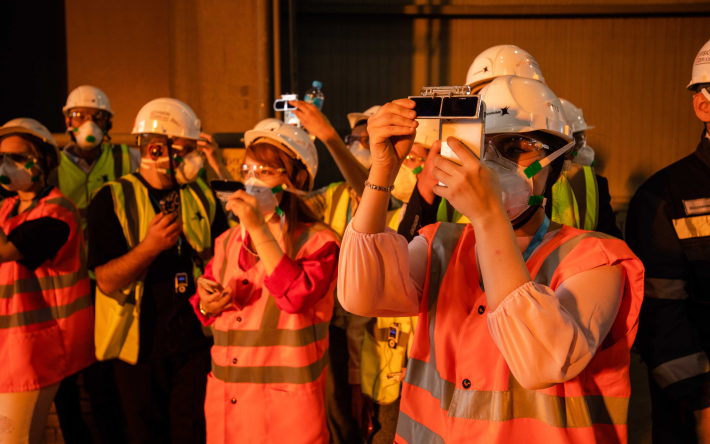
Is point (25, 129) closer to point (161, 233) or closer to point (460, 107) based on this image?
point (161, 233)

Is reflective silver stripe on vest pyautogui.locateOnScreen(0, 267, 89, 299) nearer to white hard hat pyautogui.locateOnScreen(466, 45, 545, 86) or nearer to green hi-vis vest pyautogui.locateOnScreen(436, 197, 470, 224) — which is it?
green hi-vis vest pyautogui.locateOnScreen(436, 197, 470, 224)

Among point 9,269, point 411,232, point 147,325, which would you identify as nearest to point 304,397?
point 411,232

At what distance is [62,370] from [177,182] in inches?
55.1

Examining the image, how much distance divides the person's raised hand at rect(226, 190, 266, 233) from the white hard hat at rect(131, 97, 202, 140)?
143 centimetres

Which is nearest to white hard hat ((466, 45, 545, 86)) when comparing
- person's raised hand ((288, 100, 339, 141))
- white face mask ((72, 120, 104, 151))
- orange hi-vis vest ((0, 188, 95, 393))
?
person's raised hand ((288, 100, 339, 141))

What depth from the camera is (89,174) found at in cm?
498

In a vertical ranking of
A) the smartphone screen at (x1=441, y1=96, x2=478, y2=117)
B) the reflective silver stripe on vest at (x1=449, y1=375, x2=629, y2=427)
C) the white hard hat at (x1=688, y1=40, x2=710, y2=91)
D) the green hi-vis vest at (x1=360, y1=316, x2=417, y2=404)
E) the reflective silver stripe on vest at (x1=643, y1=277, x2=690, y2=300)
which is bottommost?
the green hi-vis vest at (x1=360, y1=316, x2=417, y2=404)

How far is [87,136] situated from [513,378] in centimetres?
485

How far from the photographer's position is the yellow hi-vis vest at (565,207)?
2.41m

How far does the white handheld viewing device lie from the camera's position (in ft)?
4.08

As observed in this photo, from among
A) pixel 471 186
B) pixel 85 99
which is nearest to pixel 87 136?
pixel 85 99

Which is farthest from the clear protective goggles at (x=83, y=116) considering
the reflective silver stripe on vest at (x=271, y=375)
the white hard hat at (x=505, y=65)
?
the white hard hat at (x=505, y=65)

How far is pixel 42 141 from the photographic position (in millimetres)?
3691

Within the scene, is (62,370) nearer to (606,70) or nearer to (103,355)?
(103,355)
